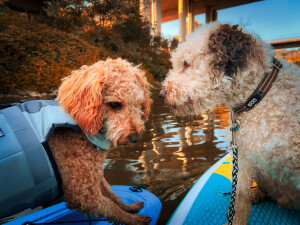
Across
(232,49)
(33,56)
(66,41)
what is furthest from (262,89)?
(66,41)

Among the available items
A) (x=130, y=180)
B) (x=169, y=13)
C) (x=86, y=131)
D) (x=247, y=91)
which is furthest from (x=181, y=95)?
(x=169, y=13)

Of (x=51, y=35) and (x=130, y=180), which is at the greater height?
(x=51, y=35)

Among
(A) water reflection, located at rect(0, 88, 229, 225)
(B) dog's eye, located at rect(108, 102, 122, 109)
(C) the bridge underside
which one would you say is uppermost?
(C) the bridge underside

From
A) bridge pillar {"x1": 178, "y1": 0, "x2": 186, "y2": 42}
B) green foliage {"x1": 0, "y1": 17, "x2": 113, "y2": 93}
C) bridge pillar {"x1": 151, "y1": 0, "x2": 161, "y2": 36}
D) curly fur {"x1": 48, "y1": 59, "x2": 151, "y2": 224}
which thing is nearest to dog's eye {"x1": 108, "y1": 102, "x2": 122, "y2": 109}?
curly fur {"x1": 48, "y1": 59, "x2": 151, "y2": 224}

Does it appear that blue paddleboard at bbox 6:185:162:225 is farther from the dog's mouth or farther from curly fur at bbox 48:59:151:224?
the dog's mouth

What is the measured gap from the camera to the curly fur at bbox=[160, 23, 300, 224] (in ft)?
4.36

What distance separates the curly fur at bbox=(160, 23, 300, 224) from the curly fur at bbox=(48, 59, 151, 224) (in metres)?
0.53

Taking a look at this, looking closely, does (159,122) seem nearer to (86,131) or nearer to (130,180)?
(130,180)

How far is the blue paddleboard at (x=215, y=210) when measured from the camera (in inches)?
67.7

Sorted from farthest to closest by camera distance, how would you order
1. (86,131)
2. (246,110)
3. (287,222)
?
(287,222), (86,131), (246,110)

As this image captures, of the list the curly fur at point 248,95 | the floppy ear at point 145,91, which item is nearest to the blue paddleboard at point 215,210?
the curly fur at point 248,95

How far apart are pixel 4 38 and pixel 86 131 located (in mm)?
7270

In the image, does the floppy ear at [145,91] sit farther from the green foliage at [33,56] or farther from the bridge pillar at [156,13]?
the bridge pillar at [156,13]

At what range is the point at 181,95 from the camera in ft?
5.54
